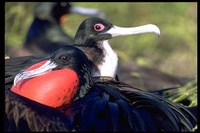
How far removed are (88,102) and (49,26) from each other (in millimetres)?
3590

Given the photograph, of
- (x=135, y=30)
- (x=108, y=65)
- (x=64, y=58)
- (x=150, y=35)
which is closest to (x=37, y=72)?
(x=64, y=58)

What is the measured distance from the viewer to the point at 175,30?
23.4 feet

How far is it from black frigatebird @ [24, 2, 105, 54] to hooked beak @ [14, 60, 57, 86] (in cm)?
285

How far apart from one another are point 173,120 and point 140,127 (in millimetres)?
189

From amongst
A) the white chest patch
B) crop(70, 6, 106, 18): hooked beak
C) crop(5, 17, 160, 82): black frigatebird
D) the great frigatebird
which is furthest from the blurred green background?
the white chest patch

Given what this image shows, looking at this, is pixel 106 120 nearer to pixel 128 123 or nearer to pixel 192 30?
pixel 128 123

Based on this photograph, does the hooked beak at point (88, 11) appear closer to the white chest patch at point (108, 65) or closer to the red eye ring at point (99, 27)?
the red eye ring at point (99, 27)

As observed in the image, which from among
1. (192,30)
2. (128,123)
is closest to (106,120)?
(128,123)

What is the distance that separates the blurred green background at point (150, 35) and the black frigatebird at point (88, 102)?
3137 mm

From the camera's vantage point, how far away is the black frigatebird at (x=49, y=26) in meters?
6.25

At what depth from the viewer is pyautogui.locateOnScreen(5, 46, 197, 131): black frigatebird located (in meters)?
2.98

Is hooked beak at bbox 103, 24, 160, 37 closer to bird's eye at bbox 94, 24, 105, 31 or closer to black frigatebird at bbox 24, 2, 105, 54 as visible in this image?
bird's eye at bbox 94, 24, 105, 31

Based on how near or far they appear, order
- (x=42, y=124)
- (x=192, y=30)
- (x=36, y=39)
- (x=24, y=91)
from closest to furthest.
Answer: (x=42, y=124), (x=24, y=91), (x=36, y=39), (x=192, y=30)
